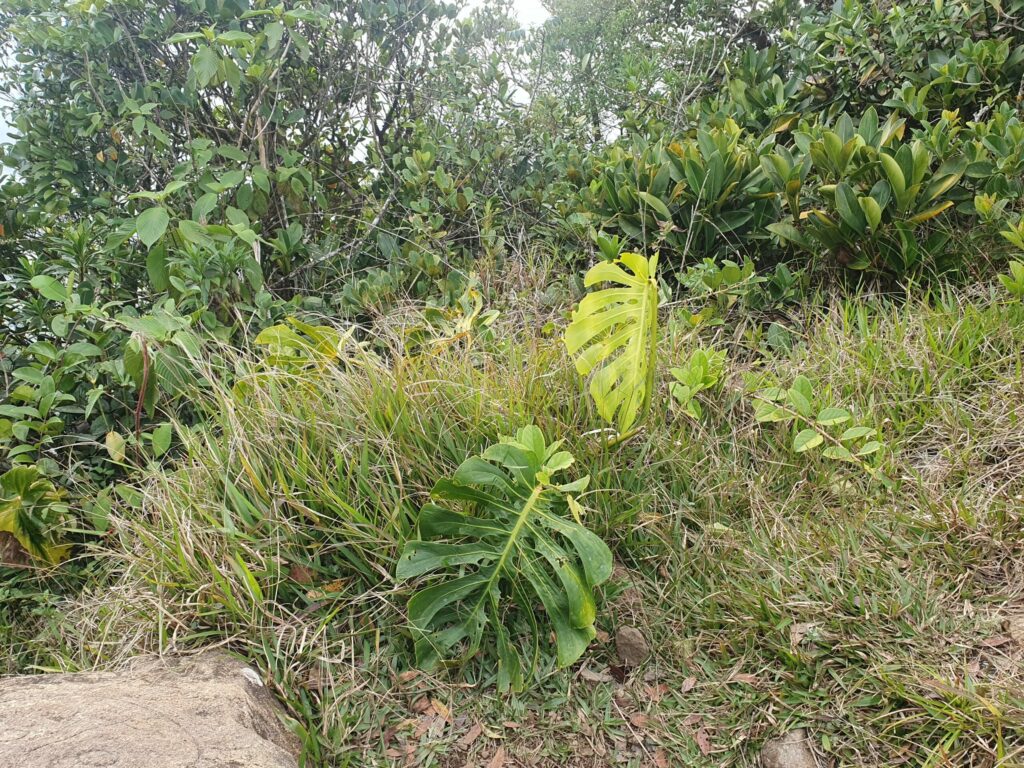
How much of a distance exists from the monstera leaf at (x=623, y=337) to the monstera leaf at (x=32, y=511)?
1980mm

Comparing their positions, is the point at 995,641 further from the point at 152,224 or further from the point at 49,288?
the point at 49,288

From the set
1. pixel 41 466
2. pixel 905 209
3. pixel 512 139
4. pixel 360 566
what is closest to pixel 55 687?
pixel 360 566

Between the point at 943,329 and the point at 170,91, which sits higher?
the point at 170,91

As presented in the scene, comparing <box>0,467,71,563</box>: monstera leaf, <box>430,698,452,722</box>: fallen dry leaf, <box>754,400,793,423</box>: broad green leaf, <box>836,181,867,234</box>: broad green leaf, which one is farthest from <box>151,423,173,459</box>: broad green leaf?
<box>836,181,867,234</box>: broad green leaf

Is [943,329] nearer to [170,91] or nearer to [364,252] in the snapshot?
[364,252]

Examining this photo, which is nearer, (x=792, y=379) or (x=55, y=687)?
(x=55, y=687)

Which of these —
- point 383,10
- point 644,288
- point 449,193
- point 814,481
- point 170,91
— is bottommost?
point 814,481

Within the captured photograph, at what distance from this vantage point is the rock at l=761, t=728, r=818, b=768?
1.87 m

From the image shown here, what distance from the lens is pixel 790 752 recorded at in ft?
6.22

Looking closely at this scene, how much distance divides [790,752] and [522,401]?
53.0 inches

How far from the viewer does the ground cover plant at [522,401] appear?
2119 mm

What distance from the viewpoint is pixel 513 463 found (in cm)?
225

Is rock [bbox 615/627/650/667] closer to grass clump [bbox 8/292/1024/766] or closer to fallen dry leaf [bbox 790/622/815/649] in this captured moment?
grass clump [bbox 8/292/1024/766]

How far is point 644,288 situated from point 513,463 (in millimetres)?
777
